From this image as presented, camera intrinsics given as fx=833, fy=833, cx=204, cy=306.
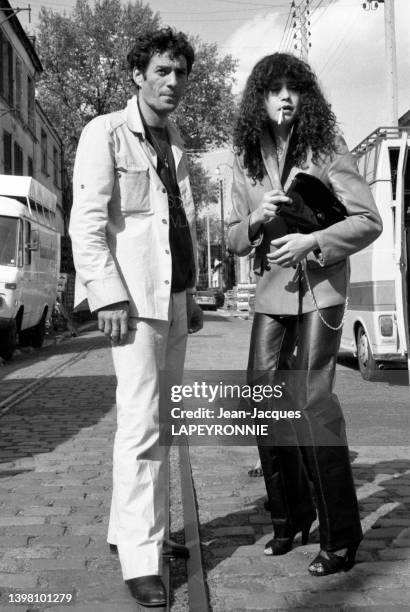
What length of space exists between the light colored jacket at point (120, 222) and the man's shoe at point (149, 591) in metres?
0.98

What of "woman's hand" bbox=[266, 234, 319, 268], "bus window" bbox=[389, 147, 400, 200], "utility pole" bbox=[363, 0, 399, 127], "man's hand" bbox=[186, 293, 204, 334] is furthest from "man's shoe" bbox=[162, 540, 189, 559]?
"utility pole" bbox=[363, 0, 399, 127]

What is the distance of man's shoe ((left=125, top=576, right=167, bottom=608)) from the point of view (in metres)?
3.03

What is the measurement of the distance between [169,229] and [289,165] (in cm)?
58

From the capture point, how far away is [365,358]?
1162 cm

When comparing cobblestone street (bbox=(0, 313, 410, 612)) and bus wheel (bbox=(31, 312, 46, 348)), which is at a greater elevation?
bus wheel (bbox=(31, 312, 46, 348))

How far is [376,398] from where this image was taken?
31.8 feet

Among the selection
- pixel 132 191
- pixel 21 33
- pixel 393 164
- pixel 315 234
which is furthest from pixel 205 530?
pixel 21 33

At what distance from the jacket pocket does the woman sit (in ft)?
1.52

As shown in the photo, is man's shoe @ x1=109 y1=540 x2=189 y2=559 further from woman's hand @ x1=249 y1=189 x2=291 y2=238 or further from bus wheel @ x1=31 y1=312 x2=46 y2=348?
bus wheel @ x1=31 y1=312 x2=46 y2=348

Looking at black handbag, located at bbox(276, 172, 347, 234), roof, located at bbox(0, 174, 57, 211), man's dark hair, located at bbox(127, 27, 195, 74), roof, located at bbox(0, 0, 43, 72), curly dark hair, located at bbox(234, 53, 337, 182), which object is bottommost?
black handbag, located at bbox(276, 172, 347, 234)

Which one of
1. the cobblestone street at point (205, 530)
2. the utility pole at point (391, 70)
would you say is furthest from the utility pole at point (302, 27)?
the cobblestone street at point (205, 530)

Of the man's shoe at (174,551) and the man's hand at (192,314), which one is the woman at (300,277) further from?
the man's shoe at (174,551)

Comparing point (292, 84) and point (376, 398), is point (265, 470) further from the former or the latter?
point (376, 398)

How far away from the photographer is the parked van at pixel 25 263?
15109 millimetres
